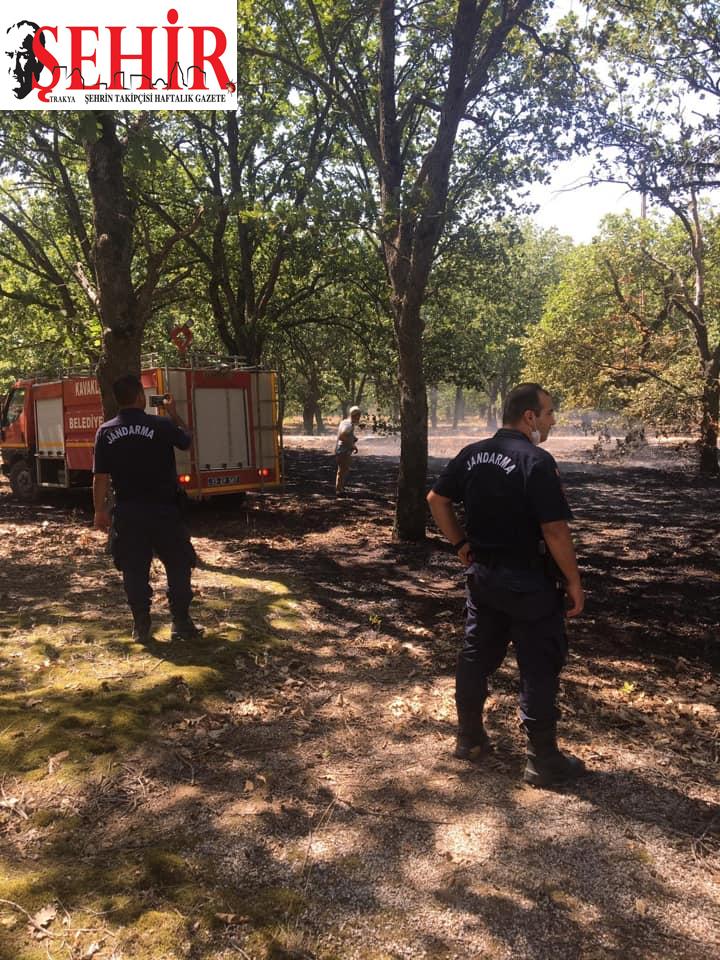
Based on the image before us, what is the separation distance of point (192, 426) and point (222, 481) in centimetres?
121

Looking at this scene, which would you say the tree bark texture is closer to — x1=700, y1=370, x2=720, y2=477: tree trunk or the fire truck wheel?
x1=700, y1=370, x2=720, y2=477: tree trunk

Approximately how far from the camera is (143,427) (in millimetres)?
5242

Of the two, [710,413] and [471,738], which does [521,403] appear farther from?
[710,413]

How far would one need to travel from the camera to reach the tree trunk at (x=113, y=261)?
27.1 ft

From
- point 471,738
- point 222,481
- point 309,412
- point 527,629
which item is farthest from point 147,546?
point 309,412

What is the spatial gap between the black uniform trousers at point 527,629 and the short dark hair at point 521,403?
820 millimetres

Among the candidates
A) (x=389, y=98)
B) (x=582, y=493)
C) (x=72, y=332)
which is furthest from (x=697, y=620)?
(x=72, y=332)

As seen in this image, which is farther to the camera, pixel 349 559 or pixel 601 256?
pixel 601 256

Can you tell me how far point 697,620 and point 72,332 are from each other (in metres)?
15.0

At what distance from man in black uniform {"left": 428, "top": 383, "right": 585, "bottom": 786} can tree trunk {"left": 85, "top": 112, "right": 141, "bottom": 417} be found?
240 inches

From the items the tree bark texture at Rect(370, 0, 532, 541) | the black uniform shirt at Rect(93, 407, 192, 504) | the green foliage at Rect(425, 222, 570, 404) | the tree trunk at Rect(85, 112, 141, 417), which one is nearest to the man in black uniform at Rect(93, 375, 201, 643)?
the black uniform shirt at Rect(93, 407, 192, 504)

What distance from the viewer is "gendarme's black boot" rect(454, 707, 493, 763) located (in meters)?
3.86

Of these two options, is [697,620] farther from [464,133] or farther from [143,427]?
[464,133]

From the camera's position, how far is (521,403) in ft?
12.1
